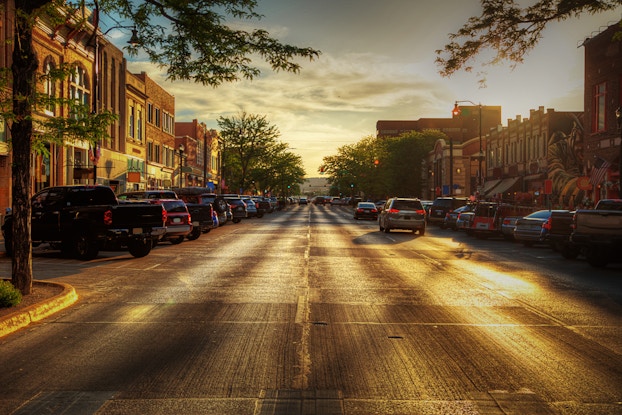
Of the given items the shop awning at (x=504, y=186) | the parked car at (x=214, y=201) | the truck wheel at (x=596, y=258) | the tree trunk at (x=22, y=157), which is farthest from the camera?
the shop awning at (x=504, y=186)

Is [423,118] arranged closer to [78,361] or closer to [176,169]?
[176,169]

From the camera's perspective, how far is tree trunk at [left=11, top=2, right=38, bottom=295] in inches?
427

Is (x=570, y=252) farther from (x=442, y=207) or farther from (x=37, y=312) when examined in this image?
(x=442, y=207)

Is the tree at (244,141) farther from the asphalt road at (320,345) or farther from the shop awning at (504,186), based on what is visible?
the asphalt road at (320,345)

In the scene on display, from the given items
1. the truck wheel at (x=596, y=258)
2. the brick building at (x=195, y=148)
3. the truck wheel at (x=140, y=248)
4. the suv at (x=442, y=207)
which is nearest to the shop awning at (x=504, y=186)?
the suv at (x=442, y=207)

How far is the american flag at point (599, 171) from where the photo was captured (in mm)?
38312

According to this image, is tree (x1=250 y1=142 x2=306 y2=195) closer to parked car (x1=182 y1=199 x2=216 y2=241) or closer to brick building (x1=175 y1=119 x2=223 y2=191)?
brick building (x1=175 y1=119 x2=223 y2=191)

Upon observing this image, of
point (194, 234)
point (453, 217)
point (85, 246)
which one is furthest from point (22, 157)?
point (453, 217)

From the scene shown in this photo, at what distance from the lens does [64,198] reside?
18.7 m

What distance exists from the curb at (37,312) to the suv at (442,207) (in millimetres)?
33661

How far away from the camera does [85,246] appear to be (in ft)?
59.9

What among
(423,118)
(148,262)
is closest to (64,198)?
(148,262)

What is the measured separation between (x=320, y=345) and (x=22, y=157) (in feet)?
20.2

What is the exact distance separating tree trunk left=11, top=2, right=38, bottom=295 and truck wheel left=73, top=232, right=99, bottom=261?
7.18m
